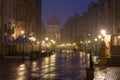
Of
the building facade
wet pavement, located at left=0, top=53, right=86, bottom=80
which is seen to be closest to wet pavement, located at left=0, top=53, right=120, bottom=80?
wet pavement, located at left=0, top=53, right=86, bottom=80

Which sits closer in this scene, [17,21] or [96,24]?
[17,21]

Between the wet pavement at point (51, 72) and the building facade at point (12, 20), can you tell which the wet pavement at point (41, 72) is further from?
the building facade at point (12, 20)

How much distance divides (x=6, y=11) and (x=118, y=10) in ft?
111

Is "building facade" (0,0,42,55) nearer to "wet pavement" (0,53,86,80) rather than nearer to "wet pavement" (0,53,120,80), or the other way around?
"wet pavement" (0,53,86,80)

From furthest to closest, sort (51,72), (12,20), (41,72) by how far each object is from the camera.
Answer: (12,20) < (51,72) < (41,72)

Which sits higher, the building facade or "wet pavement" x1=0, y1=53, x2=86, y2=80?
the building facade

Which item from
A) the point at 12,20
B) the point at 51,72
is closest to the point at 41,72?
the point at 51,72

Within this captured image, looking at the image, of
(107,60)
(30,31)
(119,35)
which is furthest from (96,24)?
(107,60)

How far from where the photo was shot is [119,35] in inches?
3442

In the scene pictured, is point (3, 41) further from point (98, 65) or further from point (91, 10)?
point (91, 10)

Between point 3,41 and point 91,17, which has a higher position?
point 91,17

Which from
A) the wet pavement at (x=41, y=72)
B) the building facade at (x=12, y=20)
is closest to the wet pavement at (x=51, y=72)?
the wet pavement at (x=41, y=72)

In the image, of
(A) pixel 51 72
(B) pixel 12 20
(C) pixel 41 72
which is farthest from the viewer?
(B) pixel 12 20

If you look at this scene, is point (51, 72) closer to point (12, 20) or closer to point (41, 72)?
point (41, 72)
